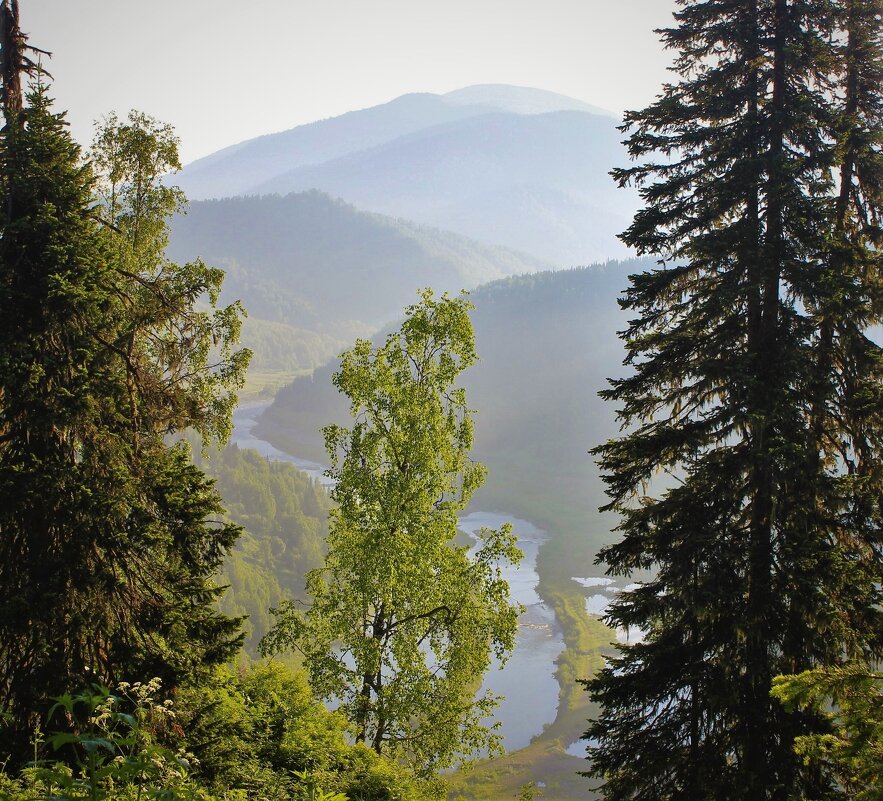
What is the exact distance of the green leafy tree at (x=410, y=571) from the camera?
49.6ft

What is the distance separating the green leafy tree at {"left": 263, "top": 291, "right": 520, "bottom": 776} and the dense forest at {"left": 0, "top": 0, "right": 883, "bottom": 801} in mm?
76

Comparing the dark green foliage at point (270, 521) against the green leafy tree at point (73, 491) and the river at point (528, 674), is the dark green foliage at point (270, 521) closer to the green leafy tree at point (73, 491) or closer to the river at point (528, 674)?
the river at point (528, 674)

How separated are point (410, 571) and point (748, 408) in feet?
24.5

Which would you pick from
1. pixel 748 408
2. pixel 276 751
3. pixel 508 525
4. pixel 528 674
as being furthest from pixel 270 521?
pixel 748 408

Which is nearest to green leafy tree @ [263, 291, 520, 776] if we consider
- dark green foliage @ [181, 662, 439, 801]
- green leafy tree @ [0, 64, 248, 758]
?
dark green foliage @ [181, 662, 439, 801]

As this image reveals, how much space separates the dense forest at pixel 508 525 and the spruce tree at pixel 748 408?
5 cm

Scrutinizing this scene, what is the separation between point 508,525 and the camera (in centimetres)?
1577

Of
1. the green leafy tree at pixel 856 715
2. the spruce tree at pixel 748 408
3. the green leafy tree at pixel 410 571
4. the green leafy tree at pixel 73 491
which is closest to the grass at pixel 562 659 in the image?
the green leafy tree at pixel 410 571

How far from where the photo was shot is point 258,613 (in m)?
117

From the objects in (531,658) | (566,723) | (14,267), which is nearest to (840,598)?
(14,267)

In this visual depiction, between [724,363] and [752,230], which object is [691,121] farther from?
[724,363]

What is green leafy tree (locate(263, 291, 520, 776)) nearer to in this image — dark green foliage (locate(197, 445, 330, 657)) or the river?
the river

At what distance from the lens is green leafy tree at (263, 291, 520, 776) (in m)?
15.1

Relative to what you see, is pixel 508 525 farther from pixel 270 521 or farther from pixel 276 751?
pixel 270 521
